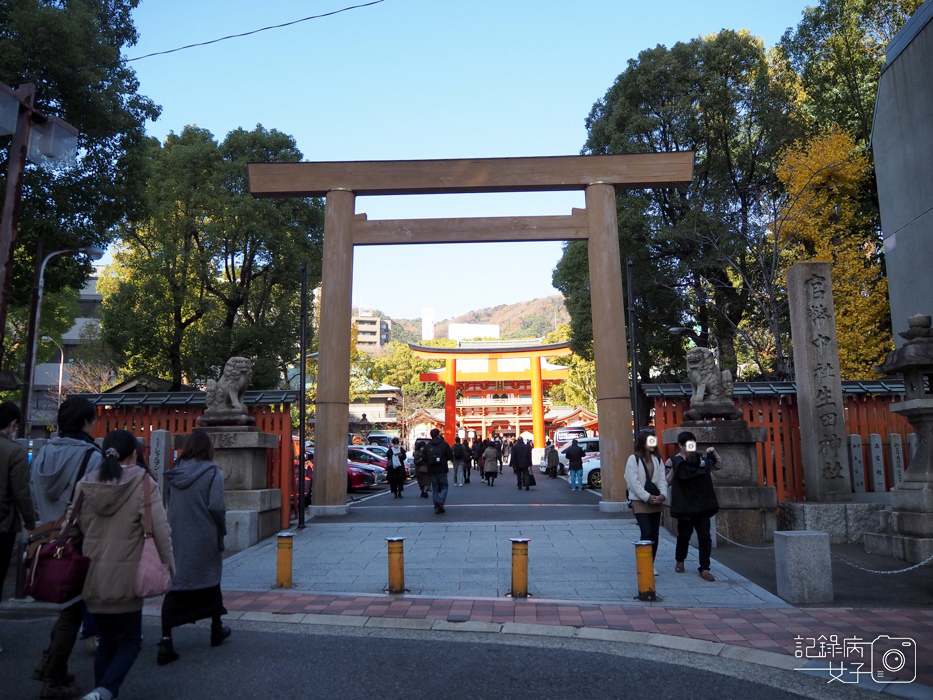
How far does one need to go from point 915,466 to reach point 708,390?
114 inches

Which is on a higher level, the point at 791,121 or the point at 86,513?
the point at 791,121

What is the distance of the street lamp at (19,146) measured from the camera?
8.32 metres

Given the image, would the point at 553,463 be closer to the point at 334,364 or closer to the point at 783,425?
the point at 334,364

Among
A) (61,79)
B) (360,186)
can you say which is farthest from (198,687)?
(61,79)

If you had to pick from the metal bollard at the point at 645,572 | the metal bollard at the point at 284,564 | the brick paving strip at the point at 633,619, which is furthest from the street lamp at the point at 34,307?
the metal bollard at the point at 645,572

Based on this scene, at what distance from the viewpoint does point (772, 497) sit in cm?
970

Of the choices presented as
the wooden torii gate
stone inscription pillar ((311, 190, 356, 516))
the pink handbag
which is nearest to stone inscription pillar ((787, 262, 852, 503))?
the wooden torii gate

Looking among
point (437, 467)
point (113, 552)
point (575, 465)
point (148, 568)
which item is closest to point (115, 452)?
point (113, 552)

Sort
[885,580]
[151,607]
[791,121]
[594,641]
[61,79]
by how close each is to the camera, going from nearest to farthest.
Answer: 1. [594,641]
2. [151,607]
3. [885,580]
4. [61,79]
5. [791,121]

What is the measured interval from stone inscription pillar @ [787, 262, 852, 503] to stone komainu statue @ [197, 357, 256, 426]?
27.3ft

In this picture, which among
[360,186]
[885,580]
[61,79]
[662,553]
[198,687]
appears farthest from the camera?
[360,186]

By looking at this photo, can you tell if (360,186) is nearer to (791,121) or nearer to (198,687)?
(198,687)

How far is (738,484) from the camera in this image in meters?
9.98

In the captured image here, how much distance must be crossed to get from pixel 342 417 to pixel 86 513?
946cm
